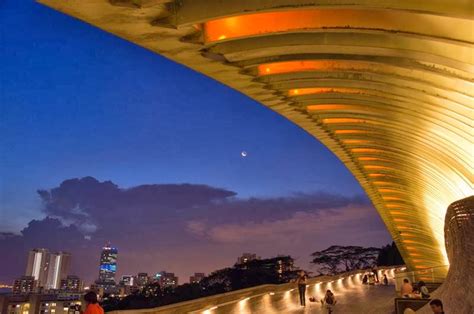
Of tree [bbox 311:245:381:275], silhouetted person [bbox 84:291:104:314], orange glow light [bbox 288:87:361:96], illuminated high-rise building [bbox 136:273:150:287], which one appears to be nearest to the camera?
silhouetted person [bbox 84:291:104:314]

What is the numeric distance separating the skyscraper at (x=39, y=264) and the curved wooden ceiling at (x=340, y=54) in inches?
5064

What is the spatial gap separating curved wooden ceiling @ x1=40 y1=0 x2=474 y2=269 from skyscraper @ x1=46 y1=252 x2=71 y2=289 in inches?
5075

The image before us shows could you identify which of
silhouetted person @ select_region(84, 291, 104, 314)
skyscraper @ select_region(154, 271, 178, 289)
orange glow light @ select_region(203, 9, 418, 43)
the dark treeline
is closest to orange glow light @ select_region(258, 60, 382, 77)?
orange glow light @ select_region(203, 9, 418, 43)

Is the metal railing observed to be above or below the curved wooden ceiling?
below

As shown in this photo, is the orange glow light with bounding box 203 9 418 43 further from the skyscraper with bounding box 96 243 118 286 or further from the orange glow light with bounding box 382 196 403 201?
the skyscraper with bounding box 96 243 118 286

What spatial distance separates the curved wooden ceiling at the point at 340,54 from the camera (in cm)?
687

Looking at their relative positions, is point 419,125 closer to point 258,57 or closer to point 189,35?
point 258,57

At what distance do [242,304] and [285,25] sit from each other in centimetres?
1150

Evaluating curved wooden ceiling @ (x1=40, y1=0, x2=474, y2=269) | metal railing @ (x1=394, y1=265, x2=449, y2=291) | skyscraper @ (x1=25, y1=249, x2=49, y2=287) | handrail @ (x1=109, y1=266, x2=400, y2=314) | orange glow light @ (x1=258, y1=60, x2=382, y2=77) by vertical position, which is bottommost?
handrail @ (x1=109, y1=266, x2=400, y2=314)

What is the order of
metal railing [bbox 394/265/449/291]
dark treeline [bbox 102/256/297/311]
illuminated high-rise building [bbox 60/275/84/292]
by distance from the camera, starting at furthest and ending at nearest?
illuminated high-rise building [bbox 60/275/84/292] < dark treeline [bbox 102/256/297/311] < metal railing [bbox 394/265/449/291]

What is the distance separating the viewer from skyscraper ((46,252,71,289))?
407ft

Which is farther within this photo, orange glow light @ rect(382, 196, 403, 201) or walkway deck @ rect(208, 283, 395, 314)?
orange glow light @ rect(382, 196, 403, 201)

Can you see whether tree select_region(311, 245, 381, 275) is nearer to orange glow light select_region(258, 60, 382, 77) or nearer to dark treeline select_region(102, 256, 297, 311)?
dark treeline select_region(102, 256, 297, 311)

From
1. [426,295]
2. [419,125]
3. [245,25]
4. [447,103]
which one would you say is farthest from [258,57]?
[426,295]
